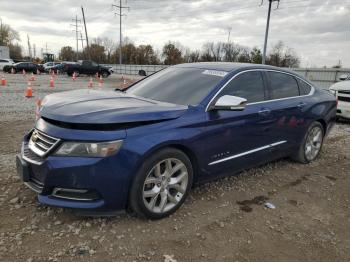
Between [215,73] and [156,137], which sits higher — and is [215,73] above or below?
above

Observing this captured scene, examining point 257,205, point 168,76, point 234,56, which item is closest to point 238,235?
point 257,205

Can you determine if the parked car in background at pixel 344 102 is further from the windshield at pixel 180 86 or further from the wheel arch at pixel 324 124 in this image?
the windshield at pixel 180 86

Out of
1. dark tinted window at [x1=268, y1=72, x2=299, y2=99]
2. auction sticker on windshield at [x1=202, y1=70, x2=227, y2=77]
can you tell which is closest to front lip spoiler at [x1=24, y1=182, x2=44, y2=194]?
auction sticker on windshield at [x1=202, y1=70, x2=227, y2=77]

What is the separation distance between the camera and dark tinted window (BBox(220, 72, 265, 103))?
3.90m

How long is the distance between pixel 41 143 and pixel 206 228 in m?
1.85

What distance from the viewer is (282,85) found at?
15.6ft

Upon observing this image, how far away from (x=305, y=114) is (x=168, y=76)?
7.65 ft

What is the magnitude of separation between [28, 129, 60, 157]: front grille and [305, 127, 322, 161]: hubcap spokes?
4168mm

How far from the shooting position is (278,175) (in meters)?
4.82

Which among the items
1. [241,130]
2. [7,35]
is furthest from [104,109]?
[7,35]

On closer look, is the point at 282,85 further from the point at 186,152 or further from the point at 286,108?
the point at 186,152

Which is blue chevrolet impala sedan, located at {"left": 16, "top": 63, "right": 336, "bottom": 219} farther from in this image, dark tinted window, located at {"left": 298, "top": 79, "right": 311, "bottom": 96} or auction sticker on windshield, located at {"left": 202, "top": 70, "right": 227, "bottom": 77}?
dark tinted window, located at {"left": 298, "top": 79, "right": 311, "bottom": 96}

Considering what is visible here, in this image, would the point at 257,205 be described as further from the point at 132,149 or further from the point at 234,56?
the point at 234,56

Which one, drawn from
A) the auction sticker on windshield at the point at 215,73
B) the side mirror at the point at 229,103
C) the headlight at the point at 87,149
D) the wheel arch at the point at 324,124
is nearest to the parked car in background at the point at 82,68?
the wheel arch at the point at 324,124
